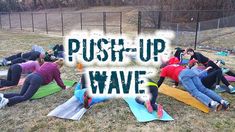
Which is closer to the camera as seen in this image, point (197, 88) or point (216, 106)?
point (216, 106)

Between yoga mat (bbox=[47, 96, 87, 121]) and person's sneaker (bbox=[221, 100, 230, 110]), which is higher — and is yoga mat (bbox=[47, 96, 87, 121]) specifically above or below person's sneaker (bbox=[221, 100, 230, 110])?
below

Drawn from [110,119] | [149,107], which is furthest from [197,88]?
[110,119]

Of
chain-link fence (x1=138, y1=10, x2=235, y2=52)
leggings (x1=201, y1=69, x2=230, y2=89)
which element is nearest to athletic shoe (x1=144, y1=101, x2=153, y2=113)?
leggings (x1=201, y1=69, x2=230, y2=89)

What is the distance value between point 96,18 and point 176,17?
1130cm

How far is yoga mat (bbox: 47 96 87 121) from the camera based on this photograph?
172 inches

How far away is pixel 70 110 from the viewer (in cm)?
459

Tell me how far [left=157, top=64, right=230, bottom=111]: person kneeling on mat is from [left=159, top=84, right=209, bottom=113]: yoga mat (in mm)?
103

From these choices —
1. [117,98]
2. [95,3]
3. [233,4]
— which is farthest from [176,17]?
[95,3]

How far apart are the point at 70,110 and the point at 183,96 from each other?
2.23 m

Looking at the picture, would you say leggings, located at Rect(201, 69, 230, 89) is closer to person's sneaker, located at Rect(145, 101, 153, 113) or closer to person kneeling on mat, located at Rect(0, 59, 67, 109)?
person's sneaker, located at Rect(145, 101, 153, 113)

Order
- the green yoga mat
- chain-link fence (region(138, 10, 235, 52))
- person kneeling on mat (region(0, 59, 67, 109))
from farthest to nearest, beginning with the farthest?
chain-link fence (region(138, 10, 235, 52)), the green yoga mat, person kneeling on mat (region(0, 59, 67, 109))

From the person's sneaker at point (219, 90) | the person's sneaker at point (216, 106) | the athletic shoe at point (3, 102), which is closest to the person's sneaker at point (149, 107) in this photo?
the person's sneaker at point (216, 106)

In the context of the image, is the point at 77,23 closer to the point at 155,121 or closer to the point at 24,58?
the point at 24,58

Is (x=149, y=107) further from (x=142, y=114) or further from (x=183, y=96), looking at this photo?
(x=183, y=96)
